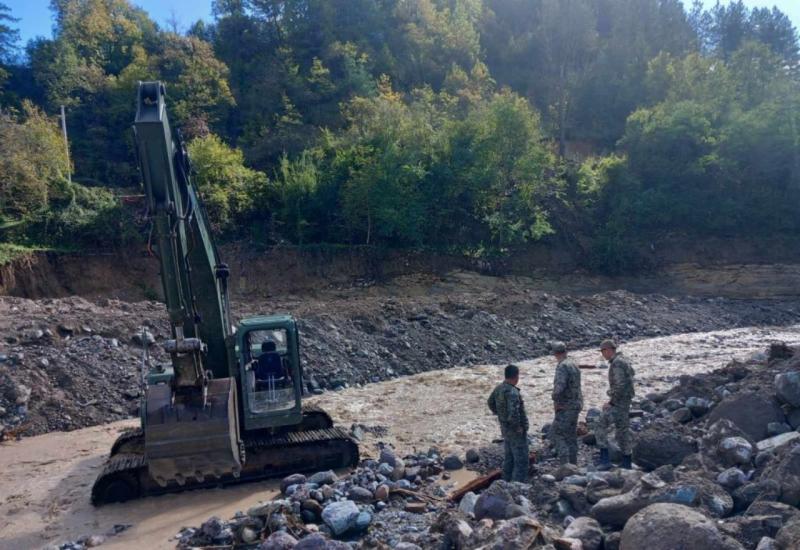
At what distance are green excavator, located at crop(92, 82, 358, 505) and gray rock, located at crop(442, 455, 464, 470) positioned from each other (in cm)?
→ 133

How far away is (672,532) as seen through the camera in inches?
184

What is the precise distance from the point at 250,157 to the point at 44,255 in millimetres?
13028

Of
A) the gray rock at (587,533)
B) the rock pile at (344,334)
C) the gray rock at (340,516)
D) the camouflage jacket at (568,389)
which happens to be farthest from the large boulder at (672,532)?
the rock pile at (344,334)

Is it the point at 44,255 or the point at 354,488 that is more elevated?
the point at 44,255

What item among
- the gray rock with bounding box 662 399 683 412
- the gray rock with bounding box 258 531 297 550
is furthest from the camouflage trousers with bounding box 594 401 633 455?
the gray rock with bounding box 258 531 297 550

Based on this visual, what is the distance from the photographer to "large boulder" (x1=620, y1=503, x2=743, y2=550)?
4574mm

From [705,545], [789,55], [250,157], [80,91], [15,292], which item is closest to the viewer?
[705,545]

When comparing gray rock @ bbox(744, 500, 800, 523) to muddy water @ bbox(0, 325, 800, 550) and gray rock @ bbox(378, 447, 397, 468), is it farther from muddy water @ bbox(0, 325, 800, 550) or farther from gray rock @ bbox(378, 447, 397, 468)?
muddy water @ bbox(0, 325, 800, 550)

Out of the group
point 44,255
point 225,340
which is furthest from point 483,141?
point 225,340

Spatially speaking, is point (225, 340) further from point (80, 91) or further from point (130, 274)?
point (80, 91)

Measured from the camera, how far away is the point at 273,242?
25781 mm

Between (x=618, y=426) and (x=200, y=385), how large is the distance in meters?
4.86

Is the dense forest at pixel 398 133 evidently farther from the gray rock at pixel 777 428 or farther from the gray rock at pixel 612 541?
the gray rock at pixel 612 541

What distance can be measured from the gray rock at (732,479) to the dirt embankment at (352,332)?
9.57 meters
